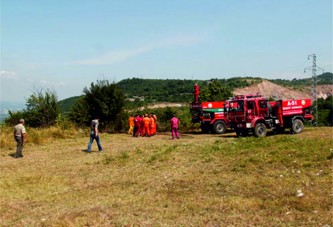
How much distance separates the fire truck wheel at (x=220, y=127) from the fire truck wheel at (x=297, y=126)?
17.3 feet

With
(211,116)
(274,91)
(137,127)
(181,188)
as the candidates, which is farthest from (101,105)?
(274,91)

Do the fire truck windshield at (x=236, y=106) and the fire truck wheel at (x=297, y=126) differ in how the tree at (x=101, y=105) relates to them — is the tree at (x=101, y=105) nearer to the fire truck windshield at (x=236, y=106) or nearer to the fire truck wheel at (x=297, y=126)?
the fire truck windshield at (x=236, y=106)

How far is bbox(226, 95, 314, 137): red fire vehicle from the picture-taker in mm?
20359

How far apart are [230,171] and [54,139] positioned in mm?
16061

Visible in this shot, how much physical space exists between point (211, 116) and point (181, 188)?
16.1 meters

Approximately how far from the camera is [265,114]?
2072 centimetres

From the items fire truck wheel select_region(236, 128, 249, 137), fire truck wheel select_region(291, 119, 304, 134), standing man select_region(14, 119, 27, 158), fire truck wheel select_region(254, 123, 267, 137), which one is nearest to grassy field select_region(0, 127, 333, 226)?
standing man select_region(14, 119, 27, 158)

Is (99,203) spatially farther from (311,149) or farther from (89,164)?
(311,149)

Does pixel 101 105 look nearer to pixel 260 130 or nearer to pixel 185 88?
pixel 260 130

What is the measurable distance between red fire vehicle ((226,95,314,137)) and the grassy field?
5.16m

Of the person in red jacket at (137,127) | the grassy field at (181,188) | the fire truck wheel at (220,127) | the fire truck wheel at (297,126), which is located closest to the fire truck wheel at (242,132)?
the fire truck wheel at (297,126)

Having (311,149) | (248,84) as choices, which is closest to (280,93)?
(248,84)

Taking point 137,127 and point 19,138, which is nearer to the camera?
point 19,138

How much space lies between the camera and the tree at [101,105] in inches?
1164
